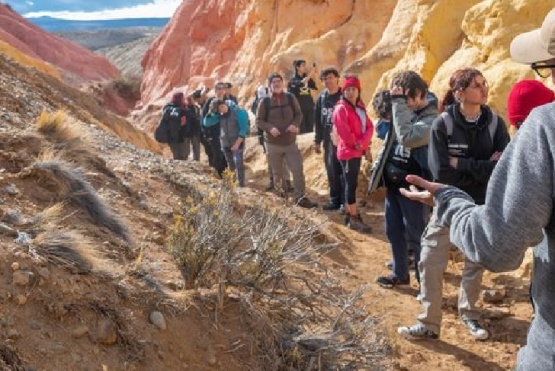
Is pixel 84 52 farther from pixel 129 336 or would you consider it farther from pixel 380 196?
pixel 129 336

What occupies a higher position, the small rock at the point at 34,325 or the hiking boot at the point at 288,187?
the small rock at the point at 34,325

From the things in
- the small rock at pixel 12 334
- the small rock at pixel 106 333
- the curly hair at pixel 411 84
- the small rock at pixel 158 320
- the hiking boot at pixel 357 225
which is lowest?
the hiking boot at pixel 357 225

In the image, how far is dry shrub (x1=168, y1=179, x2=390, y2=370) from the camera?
3.05 meters

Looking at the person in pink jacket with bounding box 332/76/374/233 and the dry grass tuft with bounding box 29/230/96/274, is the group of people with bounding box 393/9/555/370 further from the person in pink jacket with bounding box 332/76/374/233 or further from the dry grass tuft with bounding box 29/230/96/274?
the person in pink jacket with bounding box 332/76/374/233

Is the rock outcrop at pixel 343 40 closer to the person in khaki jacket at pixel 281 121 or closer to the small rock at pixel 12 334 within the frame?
the person in khaki jacket at pixel 281 121

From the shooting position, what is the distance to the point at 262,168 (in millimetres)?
11375

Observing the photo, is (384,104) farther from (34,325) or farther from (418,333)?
(34,325)

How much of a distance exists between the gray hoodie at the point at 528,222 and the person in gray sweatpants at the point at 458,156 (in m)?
2.42

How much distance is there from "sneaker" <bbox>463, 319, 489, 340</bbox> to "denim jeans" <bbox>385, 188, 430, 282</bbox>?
0.72 meters

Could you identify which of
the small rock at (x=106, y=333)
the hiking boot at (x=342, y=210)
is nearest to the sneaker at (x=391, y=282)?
the hiking boot at (x=342, y=210)

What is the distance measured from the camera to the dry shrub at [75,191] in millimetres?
3721

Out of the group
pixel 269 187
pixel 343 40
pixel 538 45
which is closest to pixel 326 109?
pixel 269 187

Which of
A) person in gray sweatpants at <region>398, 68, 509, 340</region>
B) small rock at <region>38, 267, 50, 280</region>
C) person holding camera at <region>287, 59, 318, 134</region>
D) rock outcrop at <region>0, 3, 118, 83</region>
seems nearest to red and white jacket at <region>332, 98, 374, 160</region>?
person in gray sweatpants at <region>398, 68, 509, 340</region>

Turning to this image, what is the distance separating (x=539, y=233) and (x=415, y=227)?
3.43 m
